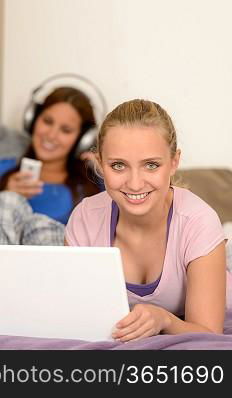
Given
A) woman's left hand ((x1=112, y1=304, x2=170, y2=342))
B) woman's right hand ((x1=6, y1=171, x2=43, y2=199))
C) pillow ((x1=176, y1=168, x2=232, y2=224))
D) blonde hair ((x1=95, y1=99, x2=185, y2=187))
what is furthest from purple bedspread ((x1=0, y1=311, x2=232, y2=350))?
woman's right hand ((x1=6, y1=171, x2=43, y2=199))

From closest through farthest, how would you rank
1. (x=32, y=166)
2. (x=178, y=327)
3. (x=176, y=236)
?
(x=178, y=327) < (x=176, y=236) < (x=32, y=166)

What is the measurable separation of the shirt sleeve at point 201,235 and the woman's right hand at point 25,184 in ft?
3.39

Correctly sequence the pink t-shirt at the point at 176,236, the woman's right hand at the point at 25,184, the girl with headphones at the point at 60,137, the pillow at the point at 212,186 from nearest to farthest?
the pink t-shirt at the point at 176,236, the pillow at the point at 212,186, the woman's right hand at the point at 25,184, the girl with headphones at the point at 60,137

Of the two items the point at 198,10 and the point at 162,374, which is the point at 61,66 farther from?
the point at 162,374

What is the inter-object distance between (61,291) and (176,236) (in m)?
0.35

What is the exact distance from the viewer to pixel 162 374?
935 millimetres

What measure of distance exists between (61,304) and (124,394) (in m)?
0.15

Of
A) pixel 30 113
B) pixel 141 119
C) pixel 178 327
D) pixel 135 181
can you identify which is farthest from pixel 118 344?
pixel 30 113

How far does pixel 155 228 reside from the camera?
1.32m

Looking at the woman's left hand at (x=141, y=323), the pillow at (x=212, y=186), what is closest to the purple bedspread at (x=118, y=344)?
the woman's left hand at (x=141, y=323)

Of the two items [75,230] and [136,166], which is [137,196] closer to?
[136,166]

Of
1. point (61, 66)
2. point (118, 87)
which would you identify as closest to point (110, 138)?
point (118, 87)

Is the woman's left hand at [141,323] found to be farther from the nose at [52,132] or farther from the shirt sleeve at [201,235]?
the nose at [52,132]

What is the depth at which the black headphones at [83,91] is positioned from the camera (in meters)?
2.38
